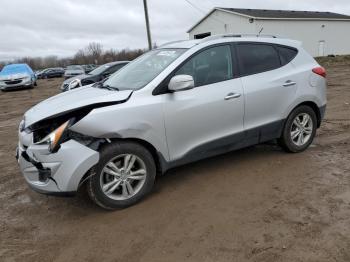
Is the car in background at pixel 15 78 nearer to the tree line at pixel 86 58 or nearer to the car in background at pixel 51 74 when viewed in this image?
the car in background at pixel 51 74

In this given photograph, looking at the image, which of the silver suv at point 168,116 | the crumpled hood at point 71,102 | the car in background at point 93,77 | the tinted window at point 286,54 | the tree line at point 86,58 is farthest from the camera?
the tree line at point 86,58

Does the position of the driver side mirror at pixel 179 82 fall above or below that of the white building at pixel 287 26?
below

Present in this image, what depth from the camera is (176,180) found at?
4707mm

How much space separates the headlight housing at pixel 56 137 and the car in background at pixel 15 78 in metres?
19.0

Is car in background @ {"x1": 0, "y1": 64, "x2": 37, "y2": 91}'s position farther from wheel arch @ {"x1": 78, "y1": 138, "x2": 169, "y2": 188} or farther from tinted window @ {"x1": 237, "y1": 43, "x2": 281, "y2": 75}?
wheel arch @ {"x1": 78, "y1": 138, "x2": 169, "y2": 188}

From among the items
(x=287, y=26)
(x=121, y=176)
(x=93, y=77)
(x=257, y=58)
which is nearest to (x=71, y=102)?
(x=121, y=176)

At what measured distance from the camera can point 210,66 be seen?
4.50 meters

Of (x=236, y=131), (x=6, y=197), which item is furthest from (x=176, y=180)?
(x=6, y=197)

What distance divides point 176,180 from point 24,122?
1.97 metres

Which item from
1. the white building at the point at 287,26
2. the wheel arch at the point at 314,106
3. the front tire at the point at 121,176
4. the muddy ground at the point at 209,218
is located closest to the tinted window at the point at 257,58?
the wheel arch at the point at 314,106

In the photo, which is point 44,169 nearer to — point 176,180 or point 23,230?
point 23,230

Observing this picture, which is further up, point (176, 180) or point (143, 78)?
point (143, 78)

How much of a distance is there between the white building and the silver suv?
1172 inches

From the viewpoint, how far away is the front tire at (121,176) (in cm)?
373
